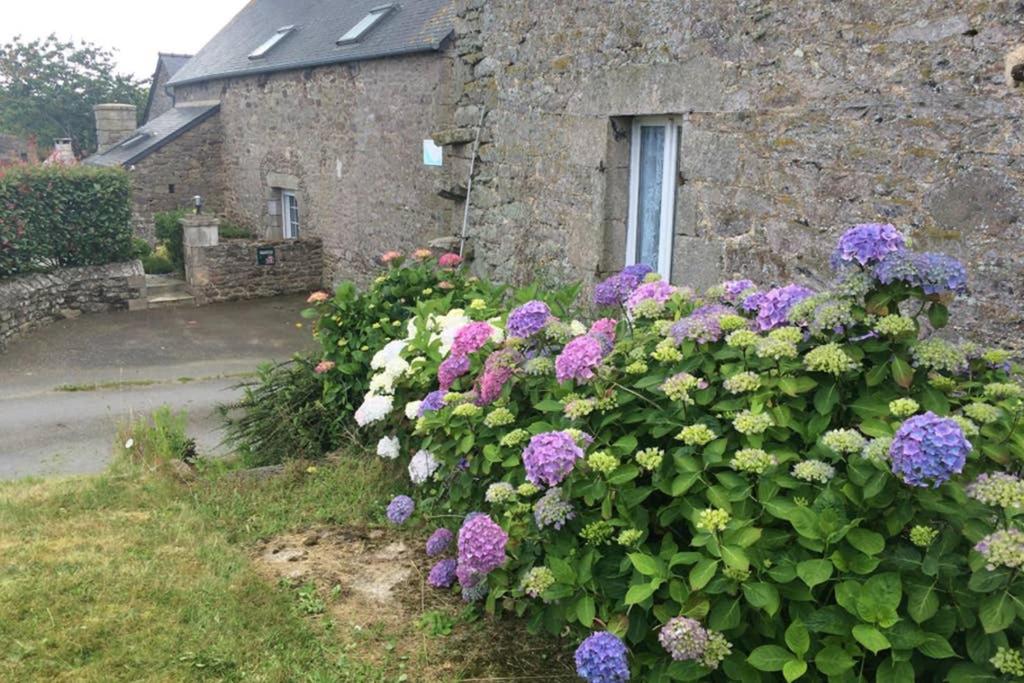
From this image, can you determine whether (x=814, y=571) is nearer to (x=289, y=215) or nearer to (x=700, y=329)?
(x=700, y=329)

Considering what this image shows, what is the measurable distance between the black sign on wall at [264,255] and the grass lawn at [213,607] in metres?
12.0

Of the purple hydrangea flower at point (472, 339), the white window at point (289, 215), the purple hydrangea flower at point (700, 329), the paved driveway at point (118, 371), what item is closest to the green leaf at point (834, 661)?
the purple hydrangea flower at point (700, 329)

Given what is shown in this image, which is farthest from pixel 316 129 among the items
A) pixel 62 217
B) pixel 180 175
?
pixel 180 175

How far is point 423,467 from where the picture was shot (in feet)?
14.8

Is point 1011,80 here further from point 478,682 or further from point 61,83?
point 61,83

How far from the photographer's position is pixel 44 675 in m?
3.36

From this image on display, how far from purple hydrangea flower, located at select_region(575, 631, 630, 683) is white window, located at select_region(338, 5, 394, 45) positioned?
15.0 metres

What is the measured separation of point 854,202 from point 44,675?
4049 millimetres

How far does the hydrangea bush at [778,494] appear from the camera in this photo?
2.37 m

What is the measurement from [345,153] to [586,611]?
47.2 feet

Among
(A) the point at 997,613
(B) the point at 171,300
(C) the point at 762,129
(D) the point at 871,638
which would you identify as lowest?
(B) the point at 171,300

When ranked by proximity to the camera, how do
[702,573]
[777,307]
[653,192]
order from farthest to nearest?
[653,192] → [777,307] → [702,573]

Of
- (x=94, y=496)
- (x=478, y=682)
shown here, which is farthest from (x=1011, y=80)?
(x=94, y=496)

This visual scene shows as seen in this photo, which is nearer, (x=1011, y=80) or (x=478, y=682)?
(x=478, y=682)
